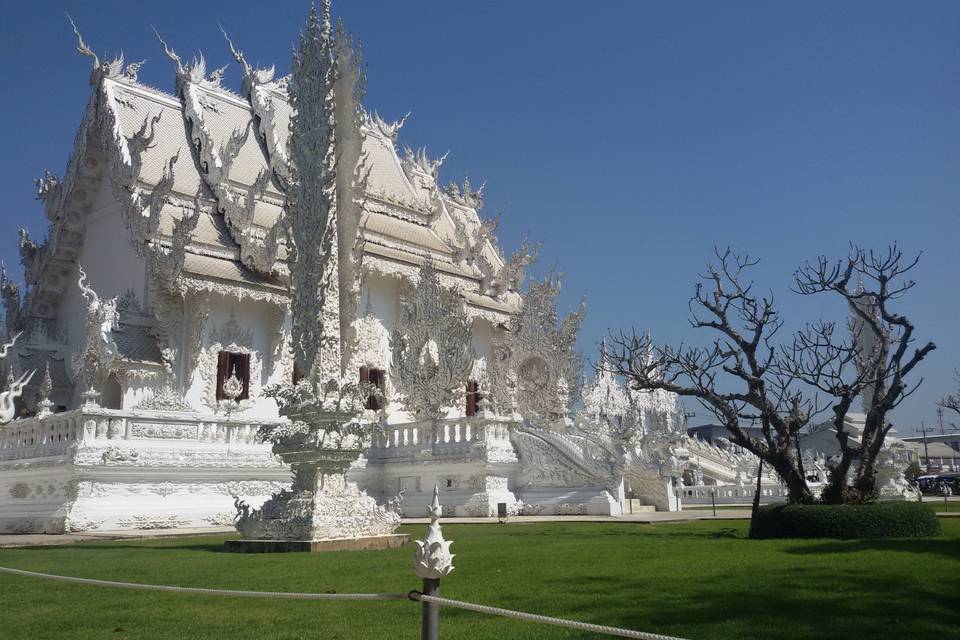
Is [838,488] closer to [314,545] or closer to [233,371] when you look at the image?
[314,545]

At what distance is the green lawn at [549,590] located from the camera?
14.6ft

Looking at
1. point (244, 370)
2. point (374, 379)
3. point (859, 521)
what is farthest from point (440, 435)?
point (859, 521)

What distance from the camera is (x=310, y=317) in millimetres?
10055

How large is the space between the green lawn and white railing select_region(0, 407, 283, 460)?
5.42m

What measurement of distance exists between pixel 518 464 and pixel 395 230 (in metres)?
9.50

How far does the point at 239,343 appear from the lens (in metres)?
19.8

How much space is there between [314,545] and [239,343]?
11.7 meters

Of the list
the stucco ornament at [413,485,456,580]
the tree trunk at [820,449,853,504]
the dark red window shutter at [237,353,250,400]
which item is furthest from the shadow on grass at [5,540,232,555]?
the dark red window shutter at [237,353,250,400]

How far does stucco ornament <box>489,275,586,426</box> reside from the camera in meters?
25.1

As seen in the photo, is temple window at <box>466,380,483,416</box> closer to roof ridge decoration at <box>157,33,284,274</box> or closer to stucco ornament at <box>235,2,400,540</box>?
roof ridge decoration at <box>157,33,284,274</box>

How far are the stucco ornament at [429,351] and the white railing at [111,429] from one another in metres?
4.01

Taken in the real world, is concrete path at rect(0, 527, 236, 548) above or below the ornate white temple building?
below

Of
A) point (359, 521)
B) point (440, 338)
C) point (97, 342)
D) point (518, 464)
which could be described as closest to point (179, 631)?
point (359, 521)

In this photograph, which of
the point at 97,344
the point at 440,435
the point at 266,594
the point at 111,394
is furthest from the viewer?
the point at 111,394
